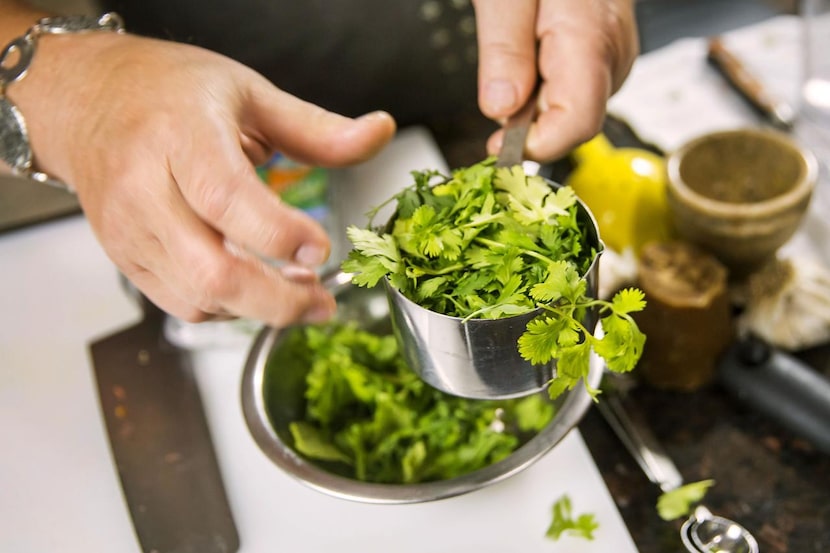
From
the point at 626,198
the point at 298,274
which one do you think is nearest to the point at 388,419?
the point at 298,274

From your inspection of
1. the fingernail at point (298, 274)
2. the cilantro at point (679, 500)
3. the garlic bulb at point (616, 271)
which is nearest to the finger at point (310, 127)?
the fingernail at point (298, 274)

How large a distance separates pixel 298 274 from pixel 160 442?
1.08ft

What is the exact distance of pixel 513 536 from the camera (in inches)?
30.5

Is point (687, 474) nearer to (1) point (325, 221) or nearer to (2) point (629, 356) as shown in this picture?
(2) point (629, 356)

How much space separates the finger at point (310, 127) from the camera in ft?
2.25

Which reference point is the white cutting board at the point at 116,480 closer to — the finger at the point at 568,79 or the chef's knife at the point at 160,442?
the chef's knife at the point at 160,442

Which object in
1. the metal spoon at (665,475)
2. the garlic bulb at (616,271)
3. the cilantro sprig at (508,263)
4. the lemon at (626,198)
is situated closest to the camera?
the cilantro sprig at (508,263)

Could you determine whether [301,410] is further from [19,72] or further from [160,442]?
[19,72]

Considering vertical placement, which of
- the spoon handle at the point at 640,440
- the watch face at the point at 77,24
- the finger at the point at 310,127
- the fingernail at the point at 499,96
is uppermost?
the watch face at the point at 77,24

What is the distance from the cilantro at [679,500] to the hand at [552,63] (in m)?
0.35

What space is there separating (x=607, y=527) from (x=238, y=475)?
0.40 m

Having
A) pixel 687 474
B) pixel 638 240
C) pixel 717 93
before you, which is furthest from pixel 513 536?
pixel 717 93

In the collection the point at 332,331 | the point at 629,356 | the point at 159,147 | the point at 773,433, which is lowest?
the point at 773,433

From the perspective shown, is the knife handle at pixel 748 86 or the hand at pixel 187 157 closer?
the hand at pixel 187 157
